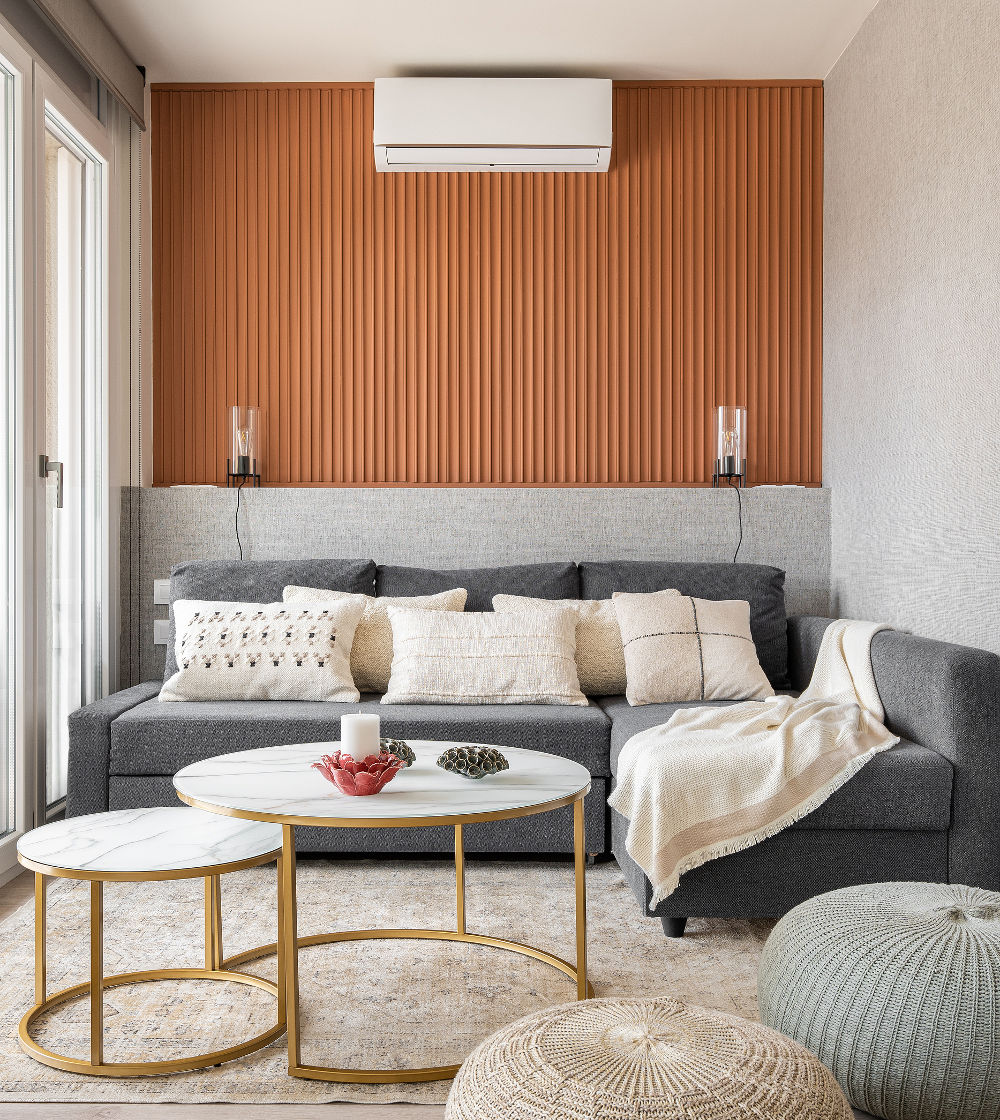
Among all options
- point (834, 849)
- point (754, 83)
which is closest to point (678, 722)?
point (834, 849)

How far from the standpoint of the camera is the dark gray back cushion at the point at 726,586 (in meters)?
3.84

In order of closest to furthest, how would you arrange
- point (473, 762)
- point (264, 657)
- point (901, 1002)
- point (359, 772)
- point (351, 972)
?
1. point (901, 1002)
2. point (359, 772)
3. point (473, 762)
4. point (351, 972)
5. point (264, 657)

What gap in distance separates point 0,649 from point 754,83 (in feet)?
11.7

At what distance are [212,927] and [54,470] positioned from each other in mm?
1796

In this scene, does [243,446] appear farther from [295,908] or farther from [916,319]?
[295,908]

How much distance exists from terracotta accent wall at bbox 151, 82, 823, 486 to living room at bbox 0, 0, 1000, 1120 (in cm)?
2

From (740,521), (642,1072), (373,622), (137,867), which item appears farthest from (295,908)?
(740,521)

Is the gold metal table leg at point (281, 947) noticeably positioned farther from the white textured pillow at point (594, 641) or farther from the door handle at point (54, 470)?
the door handle at point (54, 470)

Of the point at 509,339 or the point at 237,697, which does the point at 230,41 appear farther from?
the point at 237,697

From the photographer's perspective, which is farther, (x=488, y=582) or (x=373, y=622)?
(x=488, y=582)

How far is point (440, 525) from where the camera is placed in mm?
4230

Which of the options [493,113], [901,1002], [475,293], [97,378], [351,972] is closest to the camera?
[901,1002]

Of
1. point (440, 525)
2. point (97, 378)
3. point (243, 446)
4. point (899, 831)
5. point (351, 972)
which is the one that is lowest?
point (351, 972)

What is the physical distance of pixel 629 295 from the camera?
14.5ft
